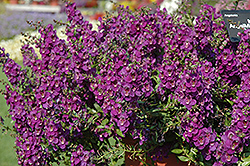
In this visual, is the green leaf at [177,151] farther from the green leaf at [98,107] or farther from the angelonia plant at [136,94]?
the green leaf at [98,107]

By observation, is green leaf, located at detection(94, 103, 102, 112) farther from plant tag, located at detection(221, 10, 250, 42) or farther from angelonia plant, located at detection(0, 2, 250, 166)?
plant tag, located at detection(221, 10, 250, 42)

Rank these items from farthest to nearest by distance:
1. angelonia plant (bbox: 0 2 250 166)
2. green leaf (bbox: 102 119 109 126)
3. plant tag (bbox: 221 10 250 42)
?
1. plant tag (bbox: 221 10 250 42)
2. green leaf (bbox: 102 119 109 126)
3. angelonia plant (bbox: 0 2 250 166)

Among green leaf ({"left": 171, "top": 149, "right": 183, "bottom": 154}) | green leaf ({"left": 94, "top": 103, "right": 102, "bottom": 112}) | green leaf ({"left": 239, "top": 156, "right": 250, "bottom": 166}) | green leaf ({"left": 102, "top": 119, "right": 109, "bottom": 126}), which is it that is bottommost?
green leaf ({"left": 239, "top": 156, "right": 250, "bottom": 166})

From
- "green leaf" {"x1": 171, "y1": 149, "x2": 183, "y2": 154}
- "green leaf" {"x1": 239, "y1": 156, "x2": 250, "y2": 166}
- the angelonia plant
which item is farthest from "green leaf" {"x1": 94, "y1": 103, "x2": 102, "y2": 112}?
"green leaf" {"x1": 239, "y1": 156, "x2": 250, "y2": 166}

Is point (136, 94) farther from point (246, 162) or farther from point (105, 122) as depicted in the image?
point (246, 162)

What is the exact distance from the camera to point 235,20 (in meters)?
2.18

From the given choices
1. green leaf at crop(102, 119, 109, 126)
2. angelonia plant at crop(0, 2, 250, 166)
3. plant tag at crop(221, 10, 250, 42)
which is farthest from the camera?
plant tag at crop(221, 10, 250, 42)

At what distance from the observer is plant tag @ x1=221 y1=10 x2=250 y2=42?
6.70ft

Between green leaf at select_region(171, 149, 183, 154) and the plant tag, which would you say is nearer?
green leaf at select_region(171, 149, 183, 154)

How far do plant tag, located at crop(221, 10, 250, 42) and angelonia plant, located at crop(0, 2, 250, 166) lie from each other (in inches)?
2.3

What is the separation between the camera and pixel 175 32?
2045 mm

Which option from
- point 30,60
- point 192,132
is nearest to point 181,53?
point 192,132

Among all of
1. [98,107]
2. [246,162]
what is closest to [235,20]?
[246,162]

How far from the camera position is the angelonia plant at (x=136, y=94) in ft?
5.61
